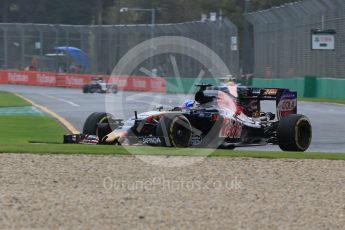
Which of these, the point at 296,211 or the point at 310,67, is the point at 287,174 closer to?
the point at 296,211

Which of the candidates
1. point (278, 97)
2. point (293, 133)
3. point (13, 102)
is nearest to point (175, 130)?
point (293, 133)

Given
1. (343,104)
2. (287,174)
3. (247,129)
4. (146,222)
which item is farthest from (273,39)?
(146,222)

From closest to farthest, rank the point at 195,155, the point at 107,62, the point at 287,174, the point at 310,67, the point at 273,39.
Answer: the point at 287,174 < the point at 195,155 < the point at 310,67 < the point at 273,39 < the point at 107,62

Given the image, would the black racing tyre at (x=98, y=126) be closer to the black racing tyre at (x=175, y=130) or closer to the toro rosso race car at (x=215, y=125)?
the toro rosso race car at (x=215, y=125)

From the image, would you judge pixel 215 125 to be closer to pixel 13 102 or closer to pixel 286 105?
pixel 286 105

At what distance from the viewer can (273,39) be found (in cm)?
5094

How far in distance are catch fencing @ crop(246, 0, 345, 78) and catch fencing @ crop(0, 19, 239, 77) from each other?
5.20 meters

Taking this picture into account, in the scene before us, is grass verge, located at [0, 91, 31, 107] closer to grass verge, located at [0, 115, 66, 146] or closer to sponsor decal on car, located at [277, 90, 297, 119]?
grass verge, located at [0, 115, 66, 146]

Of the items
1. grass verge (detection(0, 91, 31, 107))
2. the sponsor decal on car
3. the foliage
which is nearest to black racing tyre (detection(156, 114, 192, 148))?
the sponsor decal on car

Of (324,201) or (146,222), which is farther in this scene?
(324,201)

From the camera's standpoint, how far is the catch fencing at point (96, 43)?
59.2 m

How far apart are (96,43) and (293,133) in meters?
54.6

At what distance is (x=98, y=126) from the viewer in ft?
55.1

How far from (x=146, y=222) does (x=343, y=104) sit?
97.3 feet
